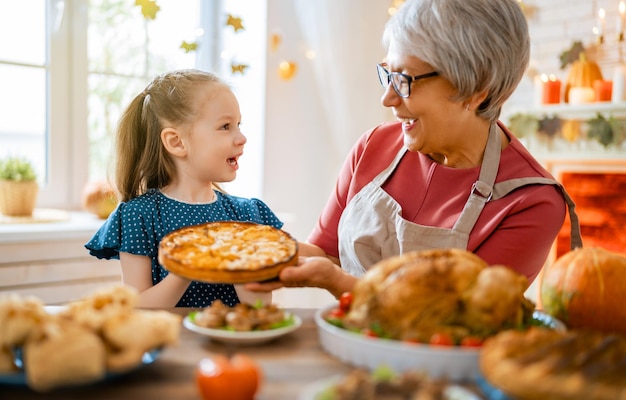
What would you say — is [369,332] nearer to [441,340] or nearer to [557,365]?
[441,340]

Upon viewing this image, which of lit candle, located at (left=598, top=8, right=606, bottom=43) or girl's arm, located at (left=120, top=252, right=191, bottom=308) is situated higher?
lit candle, located at (left=598, top=8, right=606, bottom=43)

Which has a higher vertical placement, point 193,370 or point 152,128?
point 152,128

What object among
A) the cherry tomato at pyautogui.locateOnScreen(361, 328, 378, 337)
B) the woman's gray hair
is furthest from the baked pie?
the woman's gray hair

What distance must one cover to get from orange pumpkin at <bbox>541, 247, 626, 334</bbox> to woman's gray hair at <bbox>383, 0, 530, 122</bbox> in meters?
0.72

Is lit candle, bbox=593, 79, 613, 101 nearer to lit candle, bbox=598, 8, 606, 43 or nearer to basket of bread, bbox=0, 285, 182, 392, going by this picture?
lit candle, bbox=598, 8, 606, 43

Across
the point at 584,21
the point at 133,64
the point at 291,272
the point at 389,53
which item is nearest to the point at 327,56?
the point at 133,64

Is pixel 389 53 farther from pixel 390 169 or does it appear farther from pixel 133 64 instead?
pixel 133 64

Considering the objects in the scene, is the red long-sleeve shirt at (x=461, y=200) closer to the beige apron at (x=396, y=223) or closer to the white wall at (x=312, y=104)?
the beige apron at (x=396, y=223)

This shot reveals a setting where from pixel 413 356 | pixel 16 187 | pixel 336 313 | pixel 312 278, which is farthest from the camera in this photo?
pixel 16 187

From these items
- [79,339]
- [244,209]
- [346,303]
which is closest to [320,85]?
[244,209]

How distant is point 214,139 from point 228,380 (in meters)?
1.10

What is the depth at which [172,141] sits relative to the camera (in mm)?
1774

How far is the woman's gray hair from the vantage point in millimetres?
1654

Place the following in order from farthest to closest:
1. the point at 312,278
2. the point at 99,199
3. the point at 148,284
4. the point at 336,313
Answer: the point at 99,199
the point at 148,284
the point at 312,278
the point at 336,313
